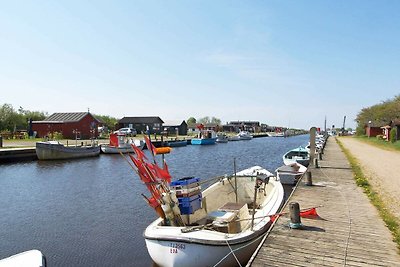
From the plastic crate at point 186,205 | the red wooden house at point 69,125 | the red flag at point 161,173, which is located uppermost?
the red wooden house at point 69,125

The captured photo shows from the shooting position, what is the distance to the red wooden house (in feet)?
214

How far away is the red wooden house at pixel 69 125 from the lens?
65188 millimetres

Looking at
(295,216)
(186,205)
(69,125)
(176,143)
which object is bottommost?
(176,143)

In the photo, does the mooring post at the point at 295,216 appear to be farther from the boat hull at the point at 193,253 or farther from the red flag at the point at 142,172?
the red flag at the point at 142,172

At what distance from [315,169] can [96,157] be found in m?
31.4

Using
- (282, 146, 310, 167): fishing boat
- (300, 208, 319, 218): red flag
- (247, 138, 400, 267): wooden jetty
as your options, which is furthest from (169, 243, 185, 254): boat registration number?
(282, 146, 310, 167): fishing boat

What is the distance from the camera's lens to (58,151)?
1606 inches

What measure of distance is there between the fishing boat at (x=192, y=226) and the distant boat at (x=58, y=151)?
108ft

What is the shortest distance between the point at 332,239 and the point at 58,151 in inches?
1523

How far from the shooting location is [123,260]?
10922 millimetres

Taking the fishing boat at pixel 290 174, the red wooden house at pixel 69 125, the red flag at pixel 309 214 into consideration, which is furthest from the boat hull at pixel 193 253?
the red wooden house at pixel 69 125

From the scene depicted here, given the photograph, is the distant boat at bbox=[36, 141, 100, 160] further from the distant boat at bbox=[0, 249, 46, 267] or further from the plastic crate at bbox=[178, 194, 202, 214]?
the distant boat at bbox=[0, 249, 46, 267]

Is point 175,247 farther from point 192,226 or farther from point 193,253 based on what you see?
point 192,226

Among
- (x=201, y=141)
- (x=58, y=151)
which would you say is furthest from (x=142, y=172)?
(x=201, y=141)
